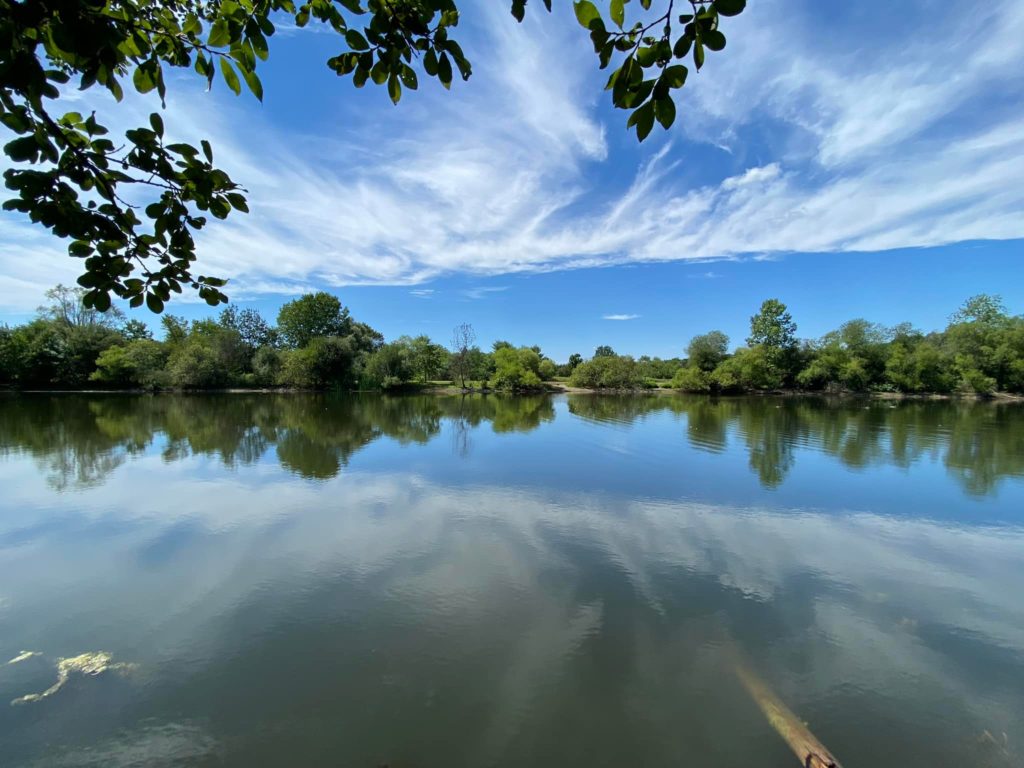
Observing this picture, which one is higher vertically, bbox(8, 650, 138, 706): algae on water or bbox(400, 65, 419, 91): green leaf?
bbox(400, 65, 419, 91): green leaf

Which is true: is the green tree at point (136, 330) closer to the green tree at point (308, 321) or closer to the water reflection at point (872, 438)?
the green tree at point (308, 321)

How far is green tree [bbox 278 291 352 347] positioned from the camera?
214ft

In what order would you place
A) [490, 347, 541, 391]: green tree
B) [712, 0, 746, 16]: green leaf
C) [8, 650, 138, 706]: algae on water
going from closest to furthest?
[712, 0, 746, 16]: green leaf < [8, 650, 138, 706]: algae on water < [490, 347, 541, 391]: green tree

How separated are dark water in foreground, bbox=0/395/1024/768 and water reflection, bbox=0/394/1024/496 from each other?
1.58 m

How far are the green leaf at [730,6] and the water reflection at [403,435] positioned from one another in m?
14.0

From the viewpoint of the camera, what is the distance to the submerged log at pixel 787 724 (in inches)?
144

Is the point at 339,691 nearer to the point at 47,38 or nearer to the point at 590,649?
the point at 590,649

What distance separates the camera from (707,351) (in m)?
65.4

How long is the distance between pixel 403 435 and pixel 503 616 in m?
17.4

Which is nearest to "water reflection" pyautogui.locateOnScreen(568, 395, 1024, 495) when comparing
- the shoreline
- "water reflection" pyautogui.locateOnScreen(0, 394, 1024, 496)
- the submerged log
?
"water reflection" pyautogui.locateOnScreen(0, 394, 1024, 496)

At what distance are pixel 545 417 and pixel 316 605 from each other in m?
25.8

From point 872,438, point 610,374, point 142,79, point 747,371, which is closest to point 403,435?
point 142,79

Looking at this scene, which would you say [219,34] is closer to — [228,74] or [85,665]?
[228,74]

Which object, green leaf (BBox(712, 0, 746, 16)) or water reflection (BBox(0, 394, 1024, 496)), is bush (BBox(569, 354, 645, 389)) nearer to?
water reflection (BBox(0, 394, 1024, 496))
